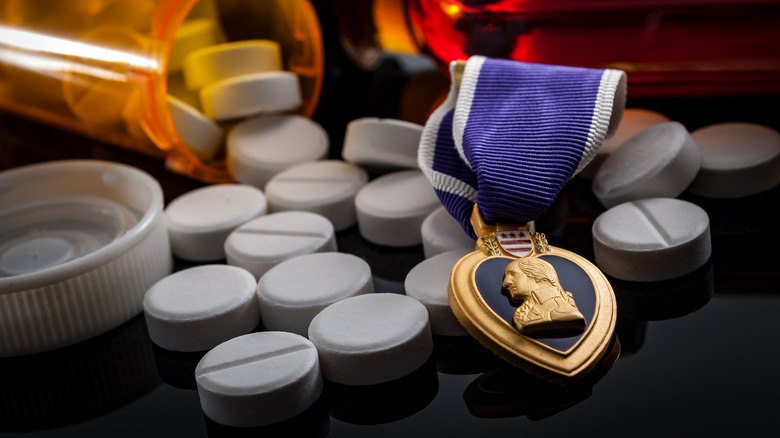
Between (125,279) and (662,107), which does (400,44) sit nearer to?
(662,107)

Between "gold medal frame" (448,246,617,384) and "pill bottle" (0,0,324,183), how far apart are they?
2.53ft

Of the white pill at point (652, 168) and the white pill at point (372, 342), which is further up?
the white pill at point (652, 168)

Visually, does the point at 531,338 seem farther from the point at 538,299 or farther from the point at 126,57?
the point at 126,57

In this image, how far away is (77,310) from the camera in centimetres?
116

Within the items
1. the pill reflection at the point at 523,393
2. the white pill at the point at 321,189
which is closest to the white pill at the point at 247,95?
the white pill at the point at 321,189

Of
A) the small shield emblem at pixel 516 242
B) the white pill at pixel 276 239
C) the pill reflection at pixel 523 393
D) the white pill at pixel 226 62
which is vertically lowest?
the pill reflection at pixel 523 393

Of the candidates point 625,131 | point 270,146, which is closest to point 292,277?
point 270,146

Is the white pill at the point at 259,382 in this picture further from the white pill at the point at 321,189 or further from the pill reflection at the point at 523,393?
the white pill at the point at 321,189

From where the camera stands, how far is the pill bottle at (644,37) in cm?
151

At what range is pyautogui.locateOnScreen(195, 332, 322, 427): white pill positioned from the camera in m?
0.95

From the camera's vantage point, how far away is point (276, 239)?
1.33m

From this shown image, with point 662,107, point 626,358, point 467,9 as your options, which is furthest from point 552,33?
point 626,358

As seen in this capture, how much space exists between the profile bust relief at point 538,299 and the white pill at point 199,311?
14.7 inches

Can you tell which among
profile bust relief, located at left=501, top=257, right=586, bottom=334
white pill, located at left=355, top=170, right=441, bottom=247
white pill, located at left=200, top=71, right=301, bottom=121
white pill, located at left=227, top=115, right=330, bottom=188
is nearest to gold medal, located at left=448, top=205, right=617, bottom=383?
profile bust relief, located at left=501, top=257, right=586, bottom=334
